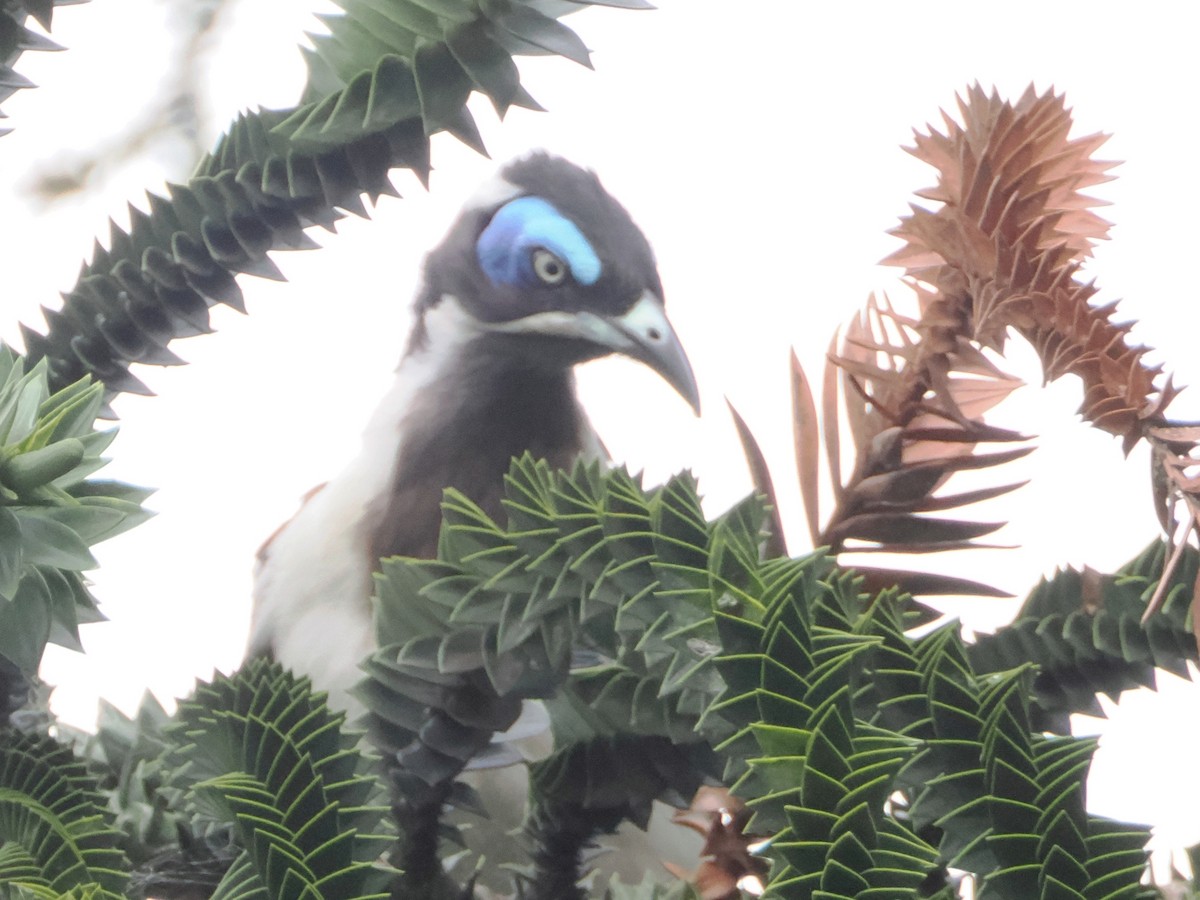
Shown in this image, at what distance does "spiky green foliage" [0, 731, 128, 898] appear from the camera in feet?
1.10

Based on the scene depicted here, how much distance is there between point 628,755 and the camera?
373 millimetres

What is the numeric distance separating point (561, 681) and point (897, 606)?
91 mm

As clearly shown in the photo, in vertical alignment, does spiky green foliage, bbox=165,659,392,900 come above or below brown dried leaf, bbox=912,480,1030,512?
below

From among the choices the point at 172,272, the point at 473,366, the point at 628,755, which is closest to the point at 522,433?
the point at 473,366

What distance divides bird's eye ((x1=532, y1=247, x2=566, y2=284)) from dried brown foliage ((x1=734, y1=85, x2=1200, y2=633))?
0.39 meters

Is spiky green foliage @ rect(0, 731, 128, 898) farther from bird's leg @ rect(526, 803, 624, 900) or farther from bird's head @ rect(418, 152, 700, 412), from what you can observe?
bird's head @ rect(418, 152, 700, 412)

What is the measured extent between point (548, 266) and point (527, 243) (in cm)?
2

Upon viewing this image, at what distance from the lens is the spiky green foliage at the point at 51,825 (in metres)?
0.33

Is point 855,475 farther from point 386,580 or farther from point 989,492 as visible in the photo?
point 386,580

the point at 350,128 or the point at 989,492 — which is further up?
the point at 350,128

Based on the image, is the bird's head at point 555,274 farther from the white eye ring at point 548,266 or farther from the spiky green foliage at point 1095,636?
the spiky green foliage at point 1095,636

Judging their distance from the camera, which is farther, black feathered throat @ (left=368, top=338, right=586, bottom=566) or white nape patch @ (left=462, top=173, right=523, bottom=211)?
white nape patch @ (left=462, top=173, right=523, bottom=211)

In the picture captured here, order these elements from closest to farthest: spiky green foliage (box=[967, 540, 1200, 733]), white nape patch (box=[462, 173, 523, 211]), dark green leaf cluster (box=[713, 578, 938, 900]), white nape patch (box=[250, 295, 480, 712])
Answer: dark green leaf cluster (box=[713, 578, 938, 900]) → spiky green foliage (box=[967, 540, 1200, 733]) → white nape patch (box=[250, 295, 480, 712]) → white nape patch (box=[462, 173, 523, 211])

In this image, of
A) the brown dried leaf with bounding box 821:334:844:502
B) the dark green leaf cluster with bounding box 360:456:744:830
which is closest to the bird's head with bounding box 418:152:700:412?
the brown dried leaf with bounding box 821:334:844:502
